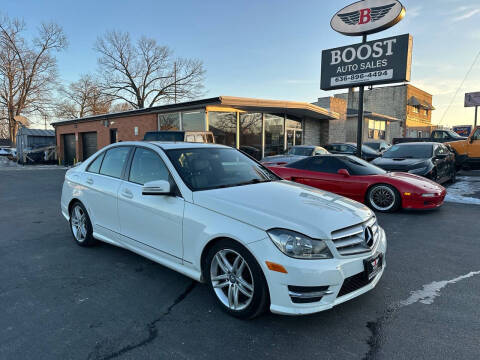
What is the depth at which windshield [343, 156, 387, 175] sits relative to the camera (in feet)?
23.2

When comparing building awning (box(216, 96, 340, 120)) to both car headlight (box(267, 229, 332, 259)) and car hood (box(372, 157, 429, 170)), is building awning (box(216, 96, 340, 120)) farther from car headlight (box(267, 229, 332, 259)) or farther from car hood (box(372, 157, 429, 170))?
car headlight (box(267, 229, 332, 259))

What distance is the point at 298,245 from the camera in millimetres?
2408

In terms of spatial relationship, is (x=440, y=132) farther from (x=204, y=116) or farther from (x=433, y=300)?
(x=433, y=300)

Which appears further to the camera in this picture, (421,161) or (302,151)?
(302,151)

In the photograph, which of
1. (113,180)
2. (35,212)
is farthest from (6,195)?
(113,180)

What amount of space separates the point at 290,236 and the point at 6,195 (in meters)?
10.0

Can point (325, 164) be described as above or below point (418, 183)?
above

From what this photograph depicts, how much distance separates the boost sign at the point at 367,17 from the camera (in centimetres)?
1039

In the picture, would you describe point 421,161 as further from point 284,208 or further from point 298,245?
point 298,245

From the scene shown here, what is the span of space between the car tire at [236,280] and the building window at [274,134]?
15.5m

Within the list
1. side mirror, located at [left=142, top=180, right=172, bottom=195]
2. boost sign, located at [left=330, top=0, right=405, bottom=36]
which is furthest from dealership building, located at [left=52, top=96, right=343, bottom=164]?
side mirror, located at [left=142, top=180, right=172, bottom=195]

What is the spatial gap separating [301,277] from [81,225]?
11.5 ft

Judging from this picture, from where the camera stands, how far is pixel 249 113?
16.8m

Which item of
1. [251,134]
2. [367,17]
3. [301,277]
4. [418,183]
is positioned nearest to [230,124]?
[251,134]
